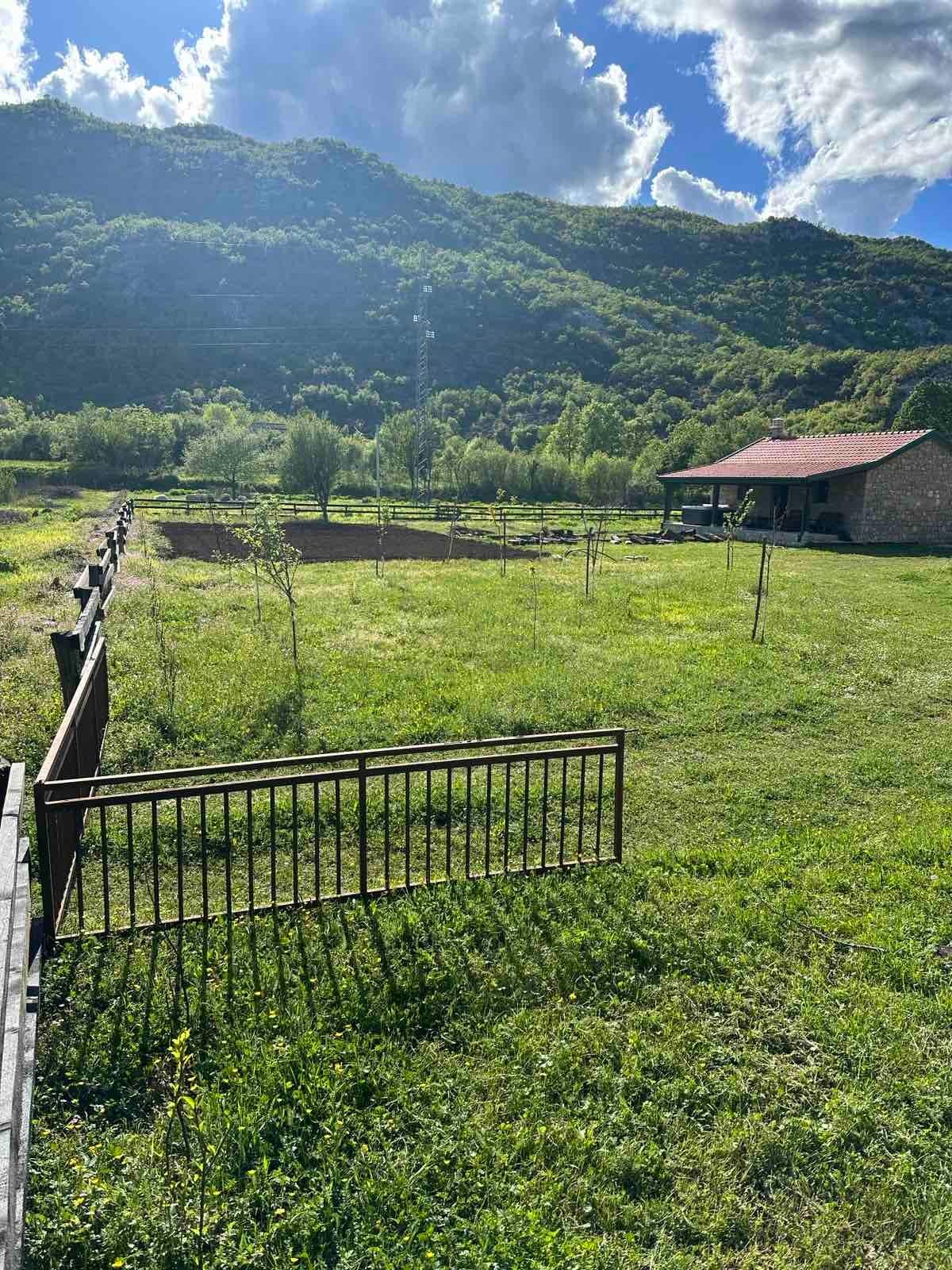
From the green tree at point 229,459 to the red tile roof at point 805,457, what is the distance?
31408mm

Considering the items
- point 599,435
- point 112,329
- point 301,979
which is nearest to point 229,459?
point 599,435

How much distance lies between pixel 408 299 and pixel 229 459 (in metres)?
69.4

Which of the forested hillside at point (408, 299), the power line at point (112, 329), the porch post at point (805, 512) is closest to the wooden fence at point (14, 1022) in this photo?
the porch post at point (805, 512)

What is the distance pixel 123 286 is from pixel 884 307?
101487 millimetres

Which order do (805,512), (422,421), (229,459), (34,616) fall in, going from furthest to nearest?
(422,421), (229,459), (805,512), (34,616)

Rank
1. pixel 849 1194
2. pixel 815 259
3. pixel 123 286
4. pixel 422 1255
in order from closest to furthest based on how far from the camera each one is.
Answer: pixel 422 1255, pixel 849 1194, pixel 123 286, pixel 815 259

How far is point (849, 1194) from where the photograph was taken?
3.17m

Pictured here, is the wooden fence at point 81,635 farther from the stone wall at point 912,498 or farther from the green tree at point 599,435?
the green tree at point 599,435

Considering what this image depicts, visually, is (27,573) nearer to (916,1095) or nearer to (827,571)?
(916,1095)

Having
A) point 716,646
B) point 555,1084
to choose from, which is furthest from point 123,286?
point 555,1084

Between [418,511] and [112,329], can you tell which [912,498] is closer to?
[418,511]

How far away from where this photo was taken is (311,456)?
148 ft

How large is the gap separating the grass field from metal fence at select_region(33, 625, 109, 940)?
1.25 feet

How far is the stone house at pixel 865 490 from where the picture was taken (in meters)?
29.7
